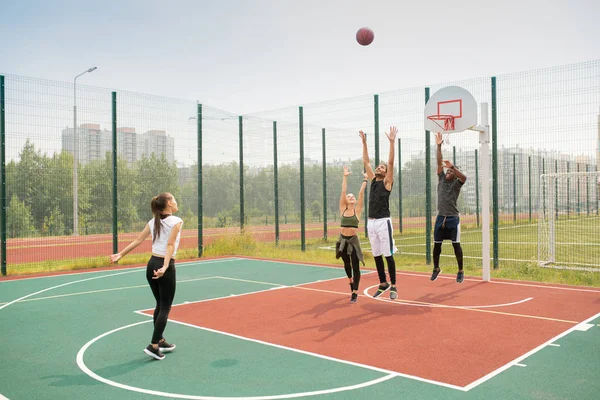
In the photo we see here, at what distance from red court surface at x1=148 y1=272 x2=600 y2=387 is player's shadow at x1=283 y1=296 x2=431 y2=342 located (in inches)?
0.4

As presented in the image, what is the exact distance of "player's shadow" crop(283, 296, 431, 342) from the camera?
5.77 metres

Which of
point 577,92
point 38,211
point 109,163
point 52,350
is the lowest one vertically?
point 52,350

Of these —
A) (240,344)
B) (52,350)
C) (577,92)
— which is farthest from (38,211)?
(577,92)

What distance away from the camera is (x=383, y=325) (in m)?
5.94

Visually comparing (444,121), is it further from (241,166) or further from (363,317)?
(241,166)

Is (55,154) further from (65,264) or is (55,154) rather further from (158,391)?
(158,391)

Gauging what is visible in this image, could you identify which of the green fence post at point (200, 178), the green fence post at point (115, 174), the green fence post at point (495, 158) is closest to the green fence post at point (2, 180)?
the green fence post at point (115, 174)

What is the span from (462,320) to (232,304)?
3129 mm

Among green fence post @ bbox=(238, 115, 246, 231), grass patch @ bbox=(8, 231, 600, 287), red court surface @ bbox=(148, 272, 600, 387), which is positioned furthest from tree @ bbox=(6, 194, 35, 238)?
green fence post @ bbox=(238, 115, 246, 231)

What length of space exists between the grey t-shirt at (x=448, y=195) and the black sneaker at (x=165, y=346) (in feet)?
16.2

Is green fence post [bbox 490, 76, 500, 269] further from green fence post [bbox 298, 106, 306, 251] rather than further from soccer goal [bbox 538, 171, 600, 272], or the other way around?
green fence post [bbox 298, 106, 306, 251]

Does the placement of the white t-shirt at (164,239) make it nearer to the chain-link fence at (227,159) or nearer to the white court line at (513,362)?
the white court line at (513,362)

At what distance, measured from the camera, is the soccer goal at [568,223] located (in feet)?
36.6

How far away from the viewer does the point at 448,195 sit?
8.16 metres
